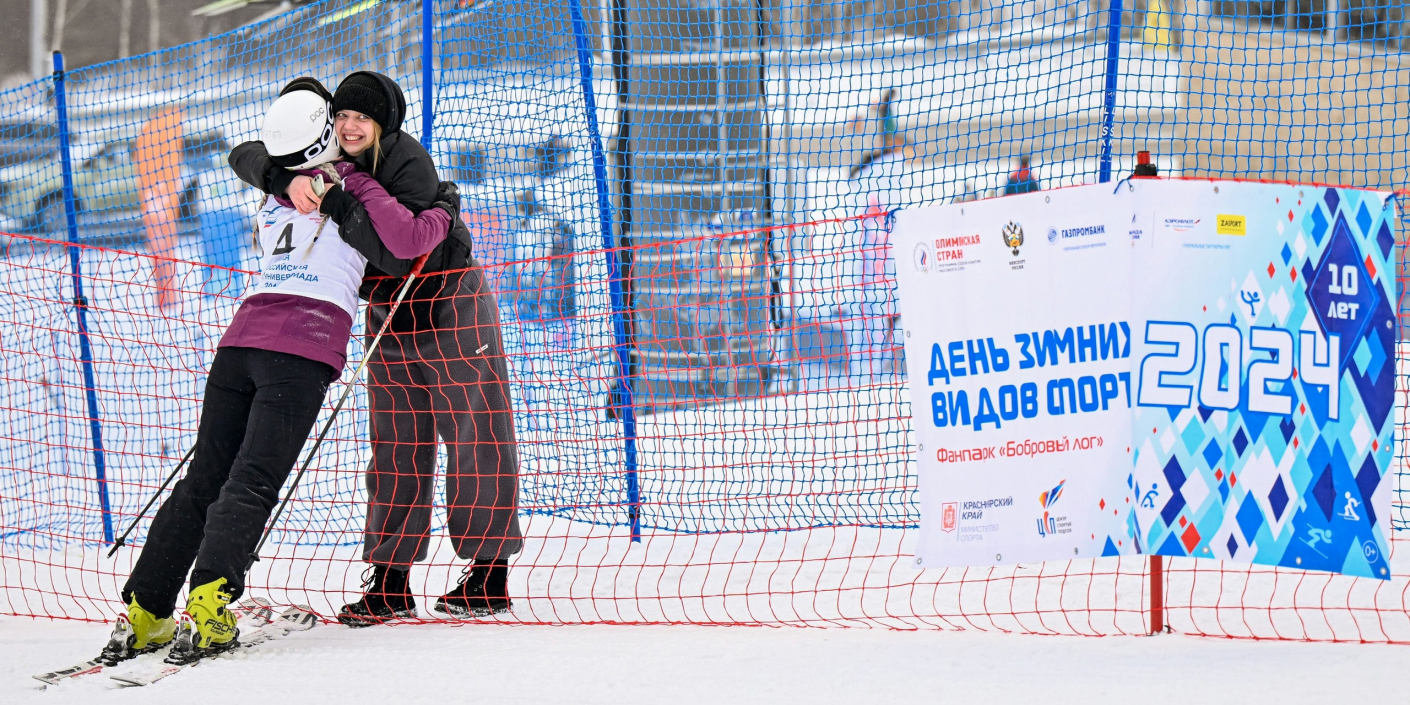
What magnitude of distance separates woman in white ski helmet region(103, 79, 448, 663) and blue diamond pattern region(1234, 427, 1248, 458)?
2.26 meters

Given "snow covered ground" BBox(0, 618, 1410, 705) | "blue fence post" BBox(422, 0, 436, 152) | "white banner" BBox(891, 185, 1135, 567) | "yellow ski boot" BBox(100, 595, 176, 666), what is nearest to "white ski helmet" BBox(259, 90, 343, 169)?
"blue fence post" BBox(422, 0, 436, 152)

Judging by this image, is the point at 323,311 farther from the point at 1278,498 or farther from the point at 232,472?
the point at 1278,498

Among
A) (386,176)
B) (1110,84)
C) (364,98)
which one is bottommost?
(386,176)

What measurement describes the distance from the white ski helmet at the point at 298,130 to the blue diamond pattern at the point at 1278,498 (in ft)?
9.07

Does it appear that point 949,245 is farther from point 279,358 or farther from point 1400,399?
point 1400,399

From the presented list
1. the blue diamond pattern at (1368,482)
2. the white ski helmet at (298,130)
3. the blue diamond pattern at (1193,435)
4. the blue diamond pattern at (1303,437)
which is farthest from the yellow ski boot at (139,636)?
the blue diamond pattern at (1368,482)

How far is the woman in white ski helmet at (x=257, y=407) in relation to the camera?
3.10 m

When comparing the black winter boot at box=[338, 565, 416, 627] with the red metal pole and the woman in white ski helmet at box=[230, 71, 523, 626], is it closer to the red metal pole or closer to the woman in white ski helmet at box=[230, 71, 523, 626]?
the woman in white ski helmet at box=[230, 71, 523, 626]

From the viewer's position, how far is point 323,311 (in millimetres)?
3268

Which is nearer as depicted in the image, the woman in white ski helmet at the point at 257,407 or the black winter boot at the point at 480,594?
the woman in white ski helmet at the point at 257,407

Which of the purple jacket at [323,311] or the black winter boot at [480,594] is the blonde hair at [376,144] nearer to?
the purple jacket at [323,311]

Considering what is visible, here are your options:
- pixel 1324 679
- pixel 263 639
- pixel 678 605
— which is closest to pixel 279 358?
pixel 263 639

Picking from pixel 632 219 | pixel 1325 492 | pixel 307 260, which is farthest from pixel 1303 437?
pixel 632 219

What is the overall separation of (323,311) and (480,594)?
3.49ft
